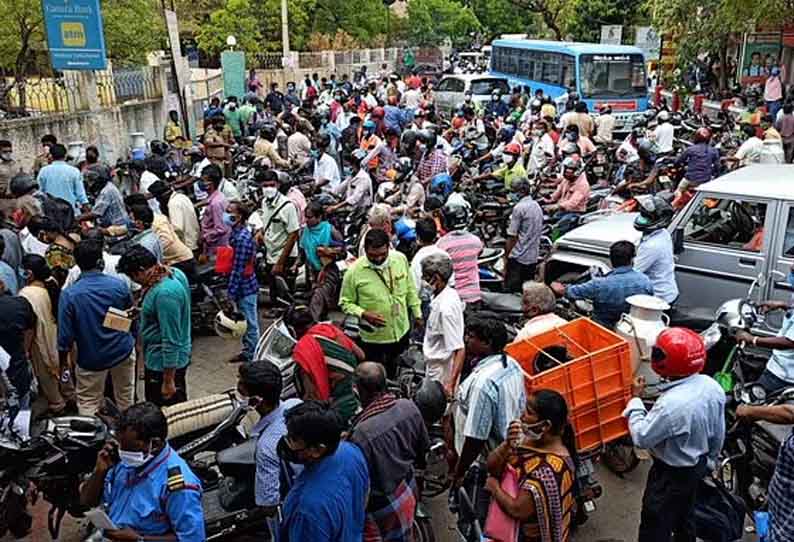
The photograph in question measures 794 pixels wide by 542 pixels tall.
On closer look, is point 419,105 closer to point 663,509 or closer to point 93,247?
point 93,247

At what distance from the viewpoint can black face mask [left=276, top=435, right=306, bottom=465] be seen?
311 cm

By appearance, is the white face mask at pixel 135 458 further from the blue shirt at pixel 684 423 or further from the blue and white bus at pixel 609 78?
the blue and white bus at pixel 609 78

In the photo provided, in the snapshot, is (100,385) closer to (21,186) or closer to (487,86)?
(21,186)

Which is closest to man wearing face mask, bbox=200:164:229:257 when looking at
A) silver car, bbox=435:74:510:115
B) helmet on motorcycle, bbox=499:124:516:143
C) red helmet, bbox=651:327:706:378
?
red helmet, bbox=651:327:706:378

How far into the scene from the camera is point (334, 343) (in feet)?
14.9

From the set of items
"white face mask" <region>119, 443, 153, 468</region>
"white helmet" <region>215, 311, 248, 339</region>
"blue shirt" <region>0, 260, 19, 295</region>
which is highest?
"white face mask" <region>119, 443, 153, 468</region>

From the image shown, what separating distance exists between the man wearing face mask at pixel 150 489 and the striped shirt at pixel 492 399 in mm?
1491

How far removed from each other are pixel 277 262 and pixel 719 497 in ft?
15.9

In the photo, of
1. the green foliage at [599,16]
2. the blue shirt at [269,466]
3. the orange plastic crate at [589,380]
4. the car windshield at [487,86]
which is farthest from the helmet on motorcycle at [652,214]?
the green foliage at [599,16]

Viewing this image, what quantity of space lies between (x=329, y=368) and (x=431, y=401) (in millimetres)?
637

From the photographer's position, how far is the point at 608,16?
107 ft

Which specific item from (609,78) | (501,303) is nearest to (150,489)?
(501,303)

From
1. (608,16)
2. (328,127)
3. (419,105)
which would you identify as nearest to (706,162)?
(328,127)

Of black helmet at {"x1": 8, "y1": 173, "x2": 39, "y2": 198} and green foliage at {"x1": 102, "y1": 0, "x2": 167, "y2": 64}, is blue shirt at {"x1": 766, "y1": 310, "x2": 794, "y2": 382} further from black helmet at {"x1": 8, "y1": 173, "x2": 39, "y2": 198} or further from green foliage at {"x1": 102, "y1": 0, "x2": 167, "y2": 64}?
green foliage at {"x1": 102, "y1": 0, "x2": 167, "y2": 64}
